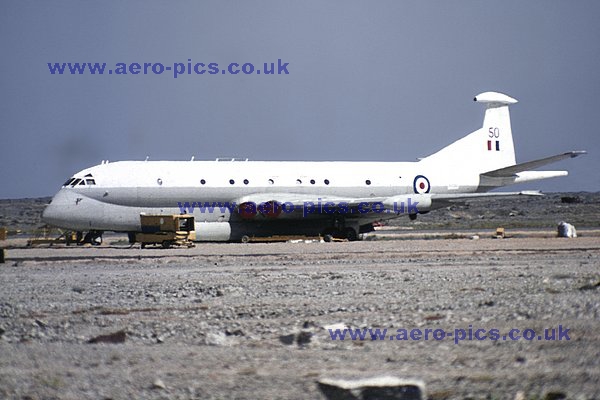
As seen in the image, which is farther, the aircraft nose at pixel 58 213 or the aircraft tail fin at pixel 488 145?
the aircraft tail fin at pixel 488 145

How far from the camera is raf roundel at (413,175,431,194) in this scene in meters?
46.0

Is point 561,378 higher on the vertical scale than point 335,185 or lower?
lower

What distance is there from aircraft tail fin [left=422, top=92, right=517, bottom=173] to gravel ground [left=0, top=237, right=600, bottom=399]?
941 inches

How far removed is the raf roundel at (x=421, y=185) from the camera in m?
46.0

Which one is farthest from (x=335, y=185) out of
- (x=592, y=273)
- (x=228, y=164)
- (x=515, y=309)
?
(x=515, y=309)

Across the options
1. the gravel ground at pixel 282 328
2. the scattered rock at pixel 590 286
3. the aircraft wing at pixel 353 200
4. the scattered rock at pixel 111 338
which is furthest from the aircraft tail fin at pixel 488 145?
the scattered rock at pixel 111 338

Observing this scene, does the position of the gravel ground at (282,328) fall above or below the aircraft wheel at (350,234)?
below

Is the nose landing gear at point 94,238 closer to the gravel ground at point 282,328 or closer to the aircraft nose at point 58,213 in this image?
the aircraft nose at point 58,213

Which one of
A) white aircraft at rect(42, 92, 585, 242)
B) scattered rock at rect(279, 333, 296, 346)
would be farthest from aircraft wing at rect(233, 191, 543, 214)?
scattered rock at rect(279, 333, 296, 346)

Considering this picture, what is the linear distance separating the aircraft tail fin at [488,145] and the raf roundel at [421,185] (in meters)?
1.70

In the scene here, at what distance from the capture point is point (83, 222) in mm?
39250

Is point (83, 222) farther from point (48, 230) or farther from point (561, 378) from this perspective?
point (561, 378)

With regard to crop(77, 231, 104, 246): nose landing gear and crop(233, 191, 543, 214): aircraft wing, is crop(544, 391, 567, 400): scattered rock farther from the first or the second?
crop(77, 231, 104, 246): nose landing gear

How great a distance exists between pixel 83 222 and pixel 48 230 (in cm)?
1382
